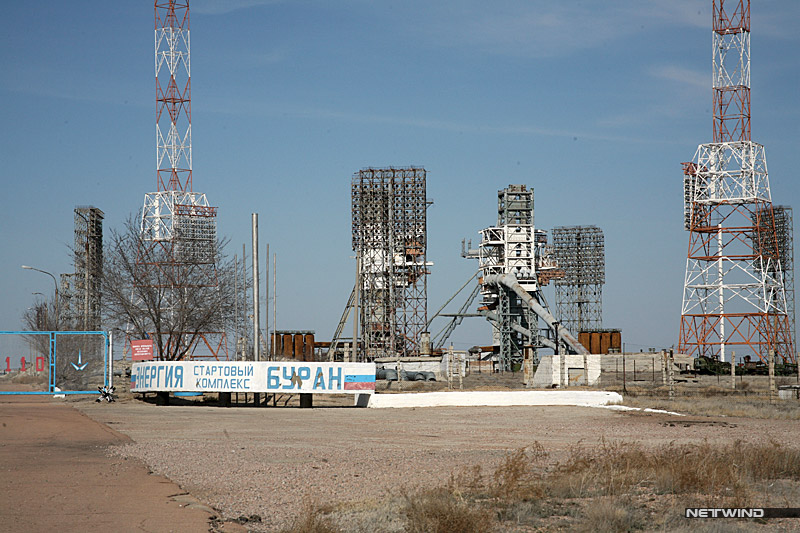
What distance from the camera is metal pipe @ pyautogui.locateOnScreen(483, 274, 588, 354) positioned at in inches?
2898

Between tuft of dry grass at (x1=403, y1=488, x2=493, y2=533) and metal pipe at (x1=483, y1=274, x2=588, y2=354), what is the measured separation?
6185 cm

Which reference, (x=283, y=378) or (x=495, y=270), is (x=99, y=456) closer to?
(x=283, y=378)

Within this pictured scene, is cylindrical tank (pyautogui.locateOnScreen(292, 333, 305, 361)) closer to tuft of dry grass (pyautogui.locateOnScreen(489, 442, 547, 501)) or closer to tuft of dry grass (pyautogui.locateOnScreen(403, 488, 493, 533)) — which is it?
tuft of dry grass (pyautogui.locateOnScreen(489, 442, 547, 501))

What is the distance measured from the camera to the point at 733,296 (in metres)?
73.2

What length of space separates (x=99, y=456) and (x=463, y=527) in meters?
9.26

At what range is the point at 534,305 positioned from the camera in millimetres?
77938

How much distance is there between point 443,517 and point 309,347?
8382 cm

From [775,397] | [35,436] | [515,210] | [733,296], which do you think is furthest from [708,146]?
[35,436]

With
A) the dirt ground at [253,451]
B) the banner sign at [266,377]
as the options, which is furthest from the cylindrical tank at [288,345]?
the dirt ground at [253,451]

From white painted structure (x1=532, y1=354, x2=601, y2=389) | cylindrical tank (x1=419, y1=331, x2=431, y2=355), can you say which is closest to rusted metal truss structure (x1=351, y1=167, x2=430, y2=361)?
cylindrical tank (x1=419, y1=331, x2=431, y2=355)

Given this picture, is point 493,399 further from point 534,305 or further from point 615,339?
point 615,339

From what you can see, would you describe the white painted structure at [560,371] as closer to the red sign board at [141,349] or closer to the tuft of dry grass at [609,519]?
the red sign board at [141,349]

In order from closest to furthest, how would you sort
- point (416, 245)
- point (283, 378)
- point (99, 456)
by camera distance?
point (99, 456), point (283, 378), point (416, 245)

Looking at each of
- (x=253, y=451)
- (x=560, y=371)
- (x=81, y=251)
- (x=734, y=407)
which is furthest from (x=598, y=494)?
(x=81, y=251)
